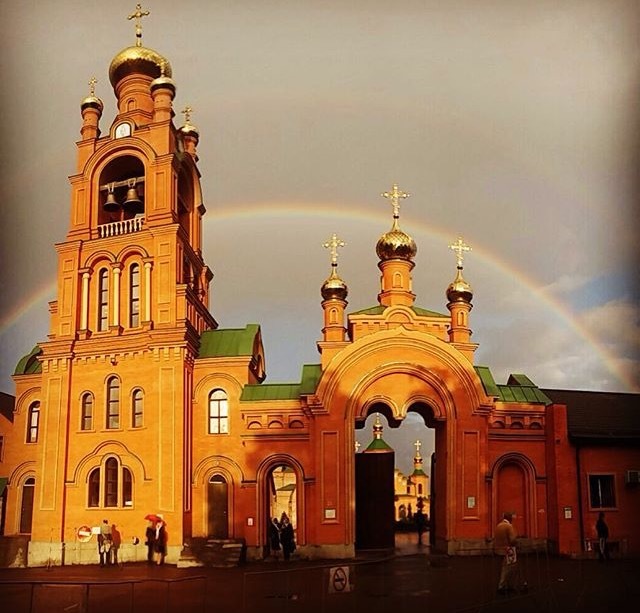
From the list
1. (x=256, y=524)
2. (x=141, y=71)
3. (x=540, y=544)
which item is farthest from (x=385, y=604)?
(x=141, y=71)

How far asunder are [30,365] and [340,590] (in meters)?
18.8

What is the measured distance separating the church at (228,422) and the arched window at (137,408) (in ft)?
0.20

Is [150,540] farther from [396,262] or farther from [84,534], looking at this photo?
[396,262]

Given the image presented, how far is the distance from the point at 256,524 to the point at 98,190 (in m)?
12.1

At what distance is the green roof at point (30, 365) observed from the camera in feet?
94.3

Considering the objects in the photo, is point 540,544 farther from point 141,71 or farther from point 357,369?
point 141,71

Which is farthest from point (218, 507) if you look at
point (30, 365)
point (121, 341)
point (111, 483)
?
point (30, 365)

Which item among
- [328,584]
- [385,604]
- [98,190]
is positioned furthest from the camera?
[98,190]

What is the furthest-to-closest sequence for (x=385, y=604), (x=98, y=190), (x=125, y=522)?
(x=98, y=190) < (x=125, y=522) < (x=385, y=604)

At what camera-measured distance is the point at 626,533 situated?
2581cm

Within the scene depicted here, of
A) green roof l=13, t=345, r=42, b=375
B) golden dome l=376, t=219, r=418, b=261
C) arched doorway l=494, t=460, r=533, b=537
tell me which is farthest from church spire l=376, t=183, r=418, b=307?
green roof l=13, t=345, r=42, b=375

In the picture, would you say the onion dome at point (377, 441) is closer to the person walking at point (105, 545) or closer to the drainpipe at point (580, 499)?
the drainpipe at point (580, 499)

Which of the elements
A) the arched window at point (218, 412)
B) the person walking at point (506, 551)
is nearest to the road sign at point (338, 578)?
the person walking at point (506, 551)

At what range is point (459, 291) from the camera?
27.8 metres
